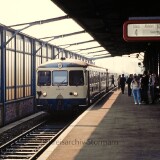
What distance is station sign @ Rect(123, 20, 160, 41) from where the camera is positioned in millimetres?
7922

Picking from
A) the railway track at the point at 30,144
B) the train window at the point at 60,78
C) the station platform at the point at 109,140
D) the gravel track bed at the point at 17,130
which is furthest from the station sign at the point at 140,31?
the train window at the point at 60,78

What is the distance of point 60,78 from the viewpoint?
18828 millimetres

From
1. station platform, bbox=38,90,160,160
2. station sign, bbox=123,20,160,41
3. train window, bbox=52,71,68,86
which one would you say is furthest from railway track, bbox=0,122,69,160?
station sign, bbox=123,20,160,41

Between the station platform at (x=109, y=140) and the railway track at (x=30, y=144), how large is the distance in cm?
110

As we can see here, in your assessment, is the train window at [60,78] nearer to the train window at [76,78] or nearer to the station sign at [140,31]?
the train window at [76,78]

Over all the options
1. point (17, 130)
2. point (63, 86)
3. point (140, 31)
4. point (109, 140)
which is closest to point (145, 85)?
point (63, 86)

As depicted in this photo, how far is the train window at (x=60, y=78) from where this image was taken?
18.6 meters

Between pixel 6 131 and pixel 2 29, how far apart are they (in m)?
4.47

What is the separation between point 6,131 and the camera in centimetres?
1573

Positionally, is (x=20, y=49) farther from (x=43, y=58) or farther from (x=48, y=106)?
(x=43, y=58)

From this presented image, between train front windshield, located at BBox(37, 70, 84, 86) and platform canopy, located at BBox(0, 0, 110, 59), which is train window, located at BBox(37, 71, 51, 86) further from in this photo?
platform canopy, located at BBox(0, 0, 110, 59)

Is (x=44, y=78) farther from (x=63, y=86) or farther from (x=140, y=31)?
(x=140, y=31)

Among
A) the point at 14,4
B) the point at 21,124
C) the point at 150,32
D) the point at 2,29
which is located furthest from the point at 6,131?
the point at 150,32

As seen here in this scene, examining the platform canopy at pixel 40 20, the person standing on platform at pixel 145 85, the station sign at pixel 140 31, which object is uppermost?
the platform canopy at pixel 40 20
